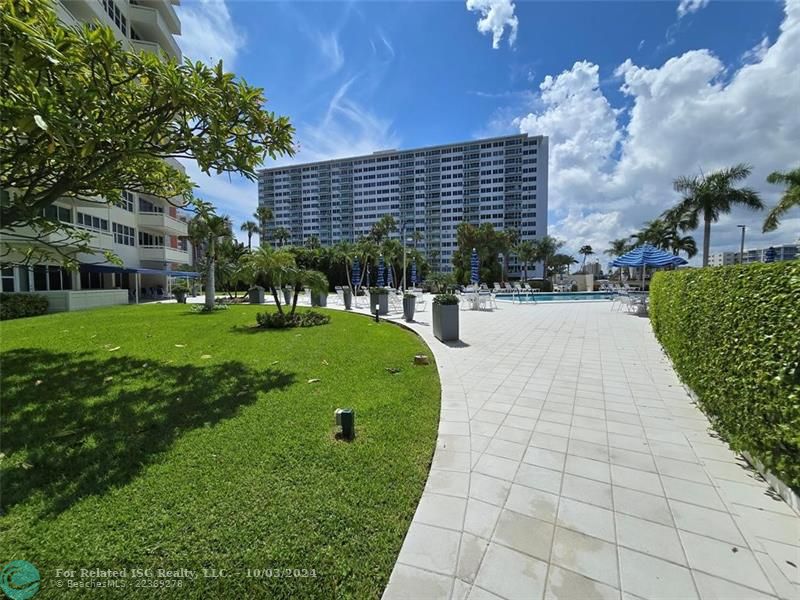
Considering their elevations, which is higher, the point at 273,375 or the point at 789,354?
the point at 789,354

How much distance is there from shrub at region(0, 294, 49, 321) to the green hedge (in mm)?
21761

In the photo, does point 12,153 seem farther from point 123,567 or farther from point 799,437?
point 799,437

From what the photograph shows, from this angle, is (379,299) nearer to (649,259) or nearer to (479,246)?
(649,259)

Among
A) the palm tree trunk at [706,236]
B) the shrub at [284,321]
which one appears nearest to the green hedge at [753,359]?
the shrub at [284,321]

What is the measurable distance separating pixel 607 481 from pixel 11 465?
510cm

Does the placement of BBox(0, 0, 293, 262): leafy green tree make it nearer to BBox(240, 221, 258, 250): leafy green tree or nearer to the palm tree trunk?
the palm tree trunk

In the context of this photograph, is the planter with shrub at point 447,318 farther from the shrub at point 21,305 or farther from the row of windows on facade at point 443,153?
the row of windows on facade at point 443,153

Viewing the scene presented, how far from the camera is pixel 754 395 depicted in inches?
108

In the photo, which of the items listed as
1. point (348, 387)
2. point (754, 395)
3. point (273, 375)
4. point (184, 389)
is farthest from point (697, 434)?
point (184, 389)

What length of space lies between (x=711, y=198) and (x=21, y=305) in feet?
124

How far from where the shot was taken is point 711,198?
21219mm

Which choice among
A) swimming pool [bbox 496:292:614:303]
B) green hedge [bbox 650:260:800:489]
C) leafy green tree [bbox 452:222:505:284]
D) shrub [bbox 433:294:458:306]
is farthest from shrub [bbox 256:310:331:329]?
leafy green tree [bbox 452:222:505:284]

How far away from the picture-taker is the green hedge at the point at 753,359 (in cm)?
233

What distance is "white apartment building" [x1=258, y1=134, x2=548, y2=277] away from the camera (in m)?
87.0
